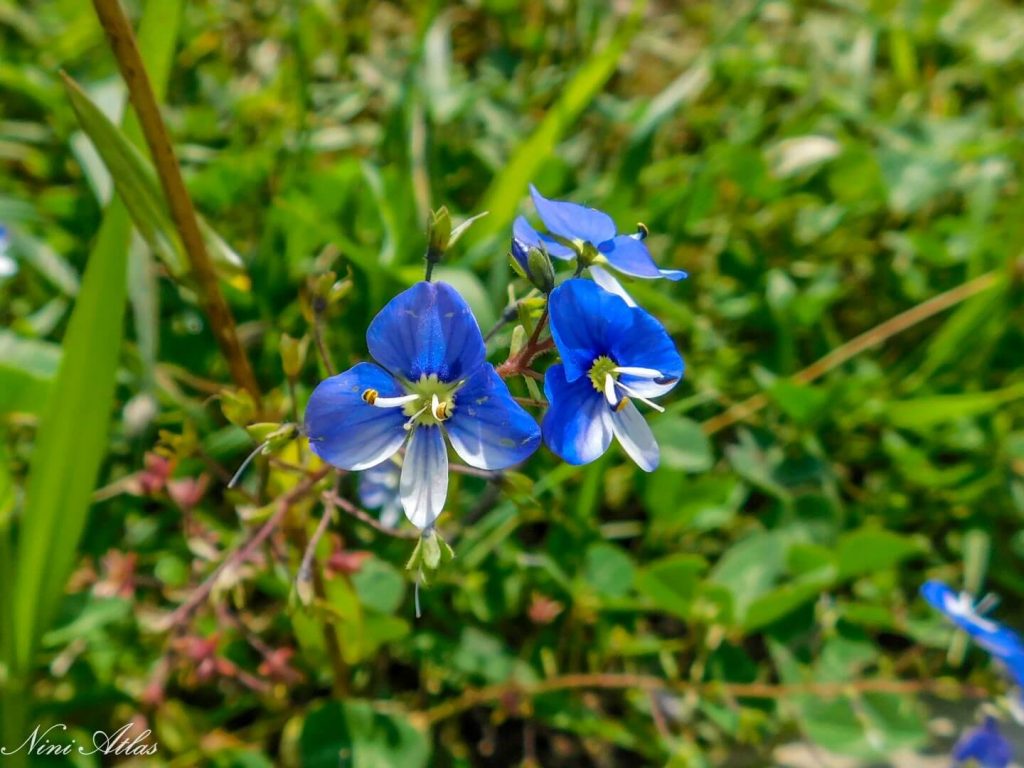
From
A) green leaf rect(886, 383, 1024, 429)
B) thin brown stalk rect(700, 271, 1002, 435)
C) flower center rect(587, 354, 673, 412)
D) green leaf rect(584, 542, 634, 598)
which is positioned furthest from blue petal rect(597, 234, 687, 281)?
green leaf rect(886, 383, 1024, 429)

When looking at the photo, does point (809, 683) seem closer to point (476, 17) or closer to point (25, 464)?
point (25, 464)

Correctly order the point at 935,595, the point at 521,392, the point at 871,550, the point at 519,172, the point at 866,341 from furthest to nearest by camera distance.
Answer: the point at 866,341
the point at 519,172
the point at 871,550
the point at 935,595
the point at 521,392

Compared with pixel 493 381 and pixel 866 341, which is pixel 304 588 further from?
pixel 866 341

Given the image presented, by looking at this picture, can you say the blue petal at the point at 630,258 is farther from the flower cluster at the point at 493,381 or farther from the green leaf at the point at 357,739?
the green leaf at the point at 357,739

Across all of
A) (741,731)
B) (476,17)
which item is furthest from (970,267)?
(476,17)

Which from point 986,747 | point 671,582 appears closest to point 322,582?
point 671,582

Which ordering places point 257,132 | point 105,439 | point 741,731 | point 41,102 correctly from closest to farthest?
point 105,439
point 741,731
point 41,102
point 257,132

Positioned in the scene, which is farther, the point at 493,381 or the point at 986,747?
the point at 986,747

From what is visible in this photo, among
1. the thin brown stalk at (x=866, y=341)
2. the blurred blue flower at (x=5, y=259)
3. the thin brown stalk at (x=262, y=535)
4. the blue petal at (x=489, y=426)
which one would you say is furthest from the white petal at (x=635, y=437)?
the blurred blue flower at (x=5, y=259)
